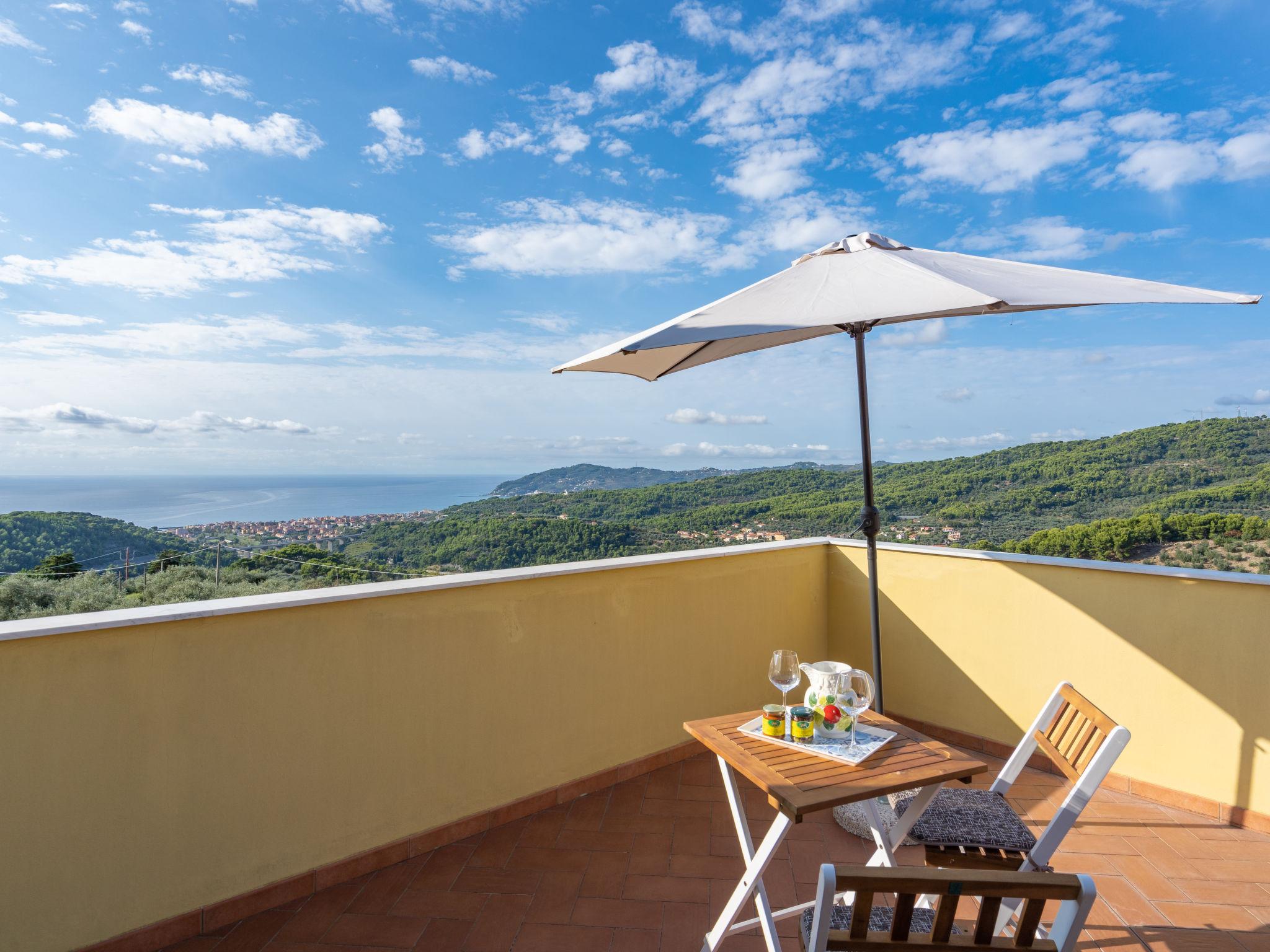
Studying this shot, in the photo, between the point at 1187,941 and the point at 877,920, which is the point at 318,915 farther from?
the point at 1187,941

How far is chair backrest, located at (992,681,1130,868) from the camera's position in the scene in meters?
1.71

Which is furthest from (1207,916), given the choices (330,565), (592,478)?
(592,478)

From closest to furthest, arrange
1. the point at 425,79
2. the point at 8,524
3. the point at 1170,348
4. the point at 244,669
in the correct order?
the point at 244,669 → the point at 8,524 → the point at 425,79 → the point at 1170,348

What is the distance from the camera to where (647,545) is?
13.8 ft

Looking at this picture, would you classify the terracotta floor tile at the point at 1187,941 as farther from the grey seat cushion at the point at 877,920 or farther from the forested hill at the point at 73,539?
the forested hill at the point at 73,539

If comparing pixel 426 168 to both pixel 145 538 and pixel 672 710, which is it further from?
pixel 672 710

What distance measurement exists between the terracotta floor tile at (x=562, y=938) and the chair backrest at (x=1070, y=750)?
1.32 meters

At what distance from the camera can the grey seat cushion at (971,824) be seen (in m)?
1.90

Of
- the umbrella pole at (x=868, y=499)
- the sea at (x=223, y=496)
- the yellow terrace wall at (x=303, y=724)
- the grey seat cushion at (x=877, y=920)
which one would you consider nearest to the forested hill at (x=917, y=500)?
the yellow terrace wall at (x=303, y=724)

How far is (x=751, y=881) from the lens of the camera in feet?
6.15

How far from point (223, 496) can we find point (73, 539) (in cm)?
1034

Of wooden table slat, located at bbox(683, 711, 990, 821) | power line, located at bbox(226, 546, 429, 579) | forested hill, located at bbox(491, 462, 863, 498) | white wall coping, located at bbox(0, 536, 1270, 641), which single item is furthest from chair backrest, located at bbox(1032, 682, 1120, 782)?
forested hill, located at bbox(491, 462, 863, 498)

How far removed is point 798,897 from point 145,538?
6.19 metres

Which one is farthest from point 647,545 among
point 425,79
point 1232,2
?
point 1232,2
